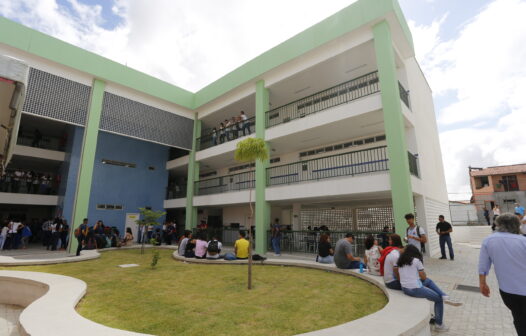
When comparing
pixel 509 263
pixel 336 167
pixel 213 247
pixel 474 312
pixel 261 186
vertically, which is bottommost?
pixel 474 312

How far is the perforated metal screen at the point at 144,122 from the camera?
51.5ft

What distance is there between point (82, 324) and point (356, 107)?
11594mm

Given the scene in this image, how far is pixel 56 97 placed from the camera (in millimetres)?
13586

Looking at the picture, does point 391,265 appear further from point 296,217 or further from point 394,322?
point 296,217

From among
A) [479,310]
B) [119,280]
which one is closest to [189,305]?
[119,280]

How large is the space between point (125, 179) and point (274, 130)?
12939mm

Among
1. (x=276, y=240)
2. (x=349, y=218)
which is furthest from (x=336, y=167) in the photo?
(x=276, y=240)

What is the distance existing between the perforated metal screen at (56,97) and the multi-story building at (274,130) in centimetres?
5

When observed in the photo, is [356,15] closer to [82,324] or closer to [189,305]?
[189,305]

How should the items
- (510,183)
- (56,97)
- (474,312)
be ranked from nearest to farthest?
1. (474,312)
2. (56,97)
3. (510,183)

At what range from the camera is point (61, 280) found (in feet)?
21.0

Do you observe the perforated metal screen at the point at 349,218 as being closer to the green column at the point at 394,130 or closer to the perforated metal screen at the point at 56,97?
the green column at the point at 394,130

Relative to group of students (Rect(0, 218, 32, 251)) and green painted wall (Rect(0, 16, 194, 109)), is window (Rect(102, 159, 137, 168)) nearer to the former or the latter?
group of students (Rect(0, 218, 32, 251))

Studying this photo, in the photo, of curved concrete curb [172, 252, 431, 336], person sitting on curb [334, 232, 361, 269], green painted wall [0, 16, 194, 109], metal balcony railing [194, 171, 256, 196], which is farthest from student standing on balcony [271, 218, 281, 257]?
green painted wall [0, 16, 194, 109]
